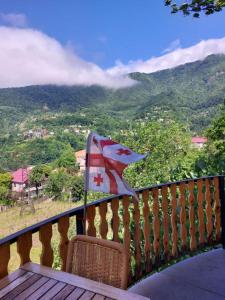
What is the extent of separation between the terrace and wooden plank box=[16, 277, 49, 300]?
0.11 meters

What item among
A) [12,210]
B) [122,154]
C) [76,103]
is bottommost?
[12,210]

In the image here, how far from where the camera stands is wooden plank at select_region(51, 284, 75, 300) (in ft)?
4.26

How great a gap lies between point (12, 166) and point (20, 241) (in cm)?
4970

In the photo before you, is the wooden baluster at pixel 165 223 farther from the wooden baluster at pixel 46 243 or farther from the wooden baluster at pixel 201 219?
the wooden baluster at pixel 46 243

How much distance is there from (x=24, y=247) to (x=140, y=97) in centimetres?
8197

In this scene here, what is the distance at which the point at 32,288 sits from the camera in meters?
1.36

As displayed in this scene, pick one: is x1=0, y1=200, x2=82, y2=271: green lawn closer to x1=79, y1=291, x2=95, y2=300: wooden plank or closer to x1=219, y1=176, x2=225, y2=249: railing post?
x1=219, y1=176, x2=225, y2=249: railing post

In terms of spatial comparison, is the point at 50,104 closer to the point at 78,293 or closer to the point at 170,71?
the point at 170,71

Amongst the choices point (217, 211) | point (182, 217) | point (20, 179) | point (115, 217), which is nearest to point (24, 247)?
point (115, 217)

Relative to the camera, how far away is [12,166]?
161 ft

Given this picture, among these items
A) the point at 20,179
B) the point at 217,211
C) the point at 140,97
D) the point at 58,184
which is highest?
the point at 140,97

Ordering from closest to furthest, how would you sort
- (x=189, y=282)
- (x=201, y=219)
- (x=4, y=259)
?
(x=4, y=259)
(x=189, y=282)
(x=201, y=219)

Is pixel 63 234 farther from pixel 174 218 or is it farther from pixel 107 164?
pixel 174 218

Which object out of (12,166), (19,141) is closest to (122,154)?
(12,166)
